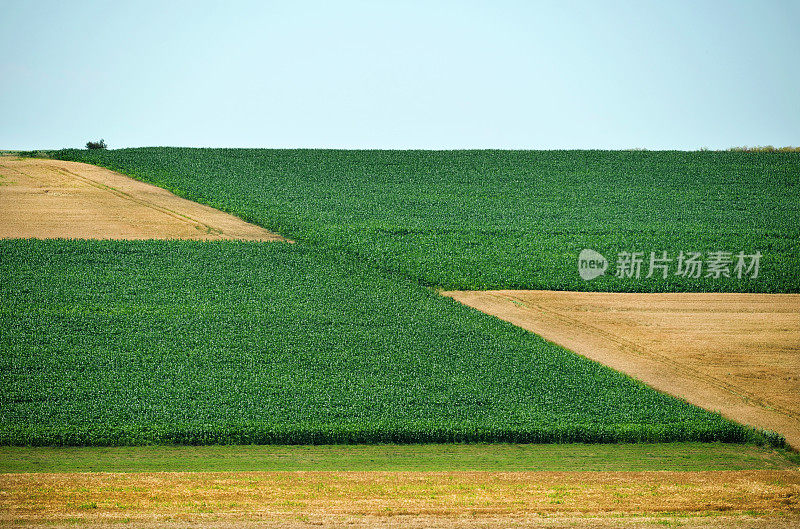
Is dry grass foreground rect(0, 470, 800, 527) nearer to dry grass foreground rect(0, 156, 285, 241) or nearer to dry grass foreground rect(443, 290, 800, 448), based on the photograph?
dry grass foreground rect(443, 290, 800, 448)

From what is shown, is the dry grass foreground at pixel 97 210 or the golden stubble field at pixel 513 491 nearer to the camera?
the golden stubble field at pixel 513 491

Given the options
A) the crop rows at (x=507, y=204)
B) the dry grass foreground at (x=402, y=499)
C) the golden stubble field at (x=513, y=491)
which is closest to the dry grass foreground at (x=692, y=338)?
the golden stubble field at (x=513, y=491)

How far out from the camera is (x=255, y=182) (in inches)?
2200

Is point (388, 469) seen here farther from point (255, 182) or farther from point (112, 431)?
point (255, 182)

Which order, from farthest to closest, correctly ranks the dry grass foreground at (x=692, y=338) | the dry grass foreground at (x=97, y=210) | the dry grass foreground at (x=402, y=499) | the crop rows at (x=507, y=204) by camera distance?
the dry grass foreground at (x=97, y=210), the crop rows at (x=507, y=204), the dry grass foreground at (x=692, y=338), the dry grass foreground at (x=402, y=499)

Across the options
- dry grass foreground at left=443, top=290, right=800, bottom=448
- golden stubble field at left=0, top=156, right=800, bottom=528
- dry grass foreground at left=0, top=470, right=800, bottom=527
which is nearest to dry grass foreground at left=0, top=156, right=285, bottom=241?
dry grass foreground at left=443, top=290, right=800, bottom=448

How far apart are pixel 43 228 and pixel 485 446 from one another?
3244 cm

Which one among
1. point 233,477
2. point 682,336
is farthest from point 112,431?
point 682,336

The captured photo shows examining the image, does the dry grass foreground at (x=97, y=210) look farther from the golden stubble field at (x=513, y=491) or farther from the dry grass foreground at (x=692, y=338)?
the golden stubble field at (x=513, y=491)

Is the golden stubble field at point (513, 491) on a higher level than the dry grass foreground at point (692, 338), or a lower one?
lower

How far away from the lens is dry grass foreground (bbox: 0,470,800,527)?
16219 millimetres

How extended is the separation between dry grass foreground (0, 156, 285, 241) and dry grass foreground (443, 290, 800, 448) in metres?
17.2

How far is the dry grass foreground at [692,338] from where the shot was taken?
25891 millimetres

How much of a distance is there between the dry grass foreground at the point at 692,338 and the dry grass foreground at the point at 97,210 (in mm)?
17231
